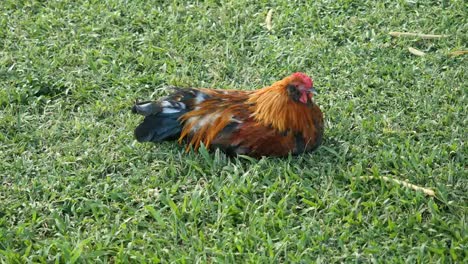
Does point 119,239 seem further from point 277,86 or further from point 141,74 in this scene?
point 141,74

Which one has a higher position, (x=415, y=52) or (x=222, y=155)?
(x=415, y=52)

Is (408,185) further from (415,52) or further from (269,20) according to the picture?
(269,20)

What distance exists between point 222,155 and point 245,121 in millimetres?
266

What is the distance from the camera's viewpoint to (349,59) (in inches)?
234

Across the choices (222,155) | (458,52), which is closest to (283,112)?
(222,155)

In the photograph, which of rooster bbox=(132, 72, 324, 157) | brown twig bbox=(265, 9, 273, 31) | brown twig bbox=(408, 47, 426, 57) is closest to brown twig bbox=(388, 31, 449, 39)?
brown twig bbox=(408, 47, 426, 57)

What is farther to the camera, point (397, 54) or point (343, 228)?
point (397, 54)

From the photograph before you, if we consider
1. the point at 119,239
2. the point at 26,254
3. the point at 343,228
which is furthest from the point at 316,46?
the point at 26,254

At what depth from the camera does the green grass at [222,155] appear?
425 centimetres

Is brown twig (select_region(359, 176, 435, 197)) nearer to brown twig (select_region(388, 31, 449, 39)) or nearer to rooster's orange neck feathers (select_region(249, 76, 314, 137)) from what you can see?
rooster's orange neck feathers (select_region(249, 76, 314, 137))

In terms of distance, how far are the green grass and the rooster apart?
4.3 inches

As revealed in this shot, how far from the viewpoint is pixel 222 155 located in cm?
482

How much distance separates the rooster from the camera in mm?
4738

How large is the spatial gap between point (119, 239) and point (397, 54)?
2.85m
